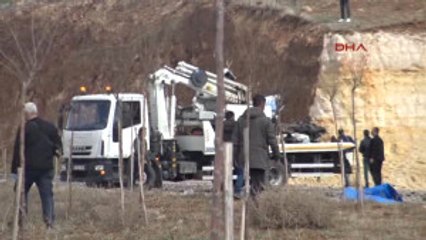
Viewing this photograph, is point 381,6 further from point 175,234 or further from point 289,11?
point 175,234

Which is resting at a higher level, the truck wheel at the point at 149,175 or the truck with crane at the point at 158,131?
the truck with crane at the point at 158,131

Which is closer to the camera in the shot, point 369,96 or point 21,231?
point 21,231

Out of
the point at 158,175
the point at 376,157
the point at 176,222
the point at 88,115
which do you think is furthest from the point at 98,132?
the point at 176,222

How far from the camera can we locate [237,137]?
13234 mm

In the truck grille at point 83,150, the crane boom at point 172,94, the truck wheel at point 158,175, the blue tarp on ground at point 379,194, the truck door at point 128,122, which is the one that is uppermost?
the crane boom at point 172,94

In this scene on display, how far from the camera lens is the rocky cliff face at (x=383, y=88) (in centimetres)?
3497

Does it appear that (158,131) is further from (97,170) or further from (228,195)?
(228,195)

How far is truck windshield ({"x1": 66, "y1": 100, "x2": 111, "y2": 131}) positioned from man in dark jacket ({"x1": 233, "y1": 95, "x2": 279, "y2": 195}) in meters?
10.8

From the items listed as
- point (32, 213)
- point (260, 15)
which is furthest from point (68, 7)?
point (32, 213)

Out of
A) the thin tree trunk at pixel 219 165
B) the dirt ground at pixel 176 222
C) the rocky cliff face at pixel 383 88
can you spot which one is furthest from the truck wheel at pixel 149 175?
the thin tree trunk at pixel 219 165

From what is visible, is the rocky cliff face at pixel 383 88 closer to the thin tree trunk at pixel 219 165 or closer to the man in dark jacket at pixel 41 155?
the man in dark jacket at pixel 41 155

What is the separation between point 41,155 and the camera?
12289 millimetres

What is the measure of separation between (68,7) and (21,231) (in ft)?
137

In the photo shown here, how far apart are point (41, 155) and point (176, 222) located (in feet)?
7.11
